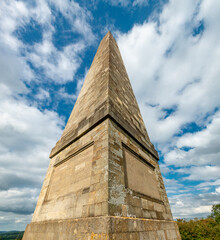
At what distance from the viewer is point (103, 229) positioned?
2189 mm

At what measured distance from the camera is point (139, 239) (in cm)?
263

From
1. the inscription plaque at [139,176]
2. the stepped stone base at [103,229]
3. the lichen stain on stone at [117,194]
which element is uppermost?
the inscription plaque at [139,176]

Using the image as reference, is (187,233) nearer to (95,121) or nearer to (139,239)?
(139,239)

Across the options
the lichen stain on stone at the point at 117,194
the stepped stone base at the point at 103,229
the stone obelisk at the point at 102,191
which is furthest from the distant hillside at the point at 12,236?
the lichen stain on stone at the point at 117,194

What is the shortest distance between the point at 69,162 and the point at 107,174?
2288 millimetres

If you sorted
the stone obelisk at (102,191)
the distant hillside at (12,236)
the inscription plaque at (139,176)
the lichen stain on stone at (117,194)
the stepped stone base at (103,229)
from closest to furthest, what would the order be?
the stepped stone base at (103,229), the stone obelisk at (102,191), the lichen stain on stone at (117,194), the inscription plaque at (139,176), the distant hillside at (12,236)

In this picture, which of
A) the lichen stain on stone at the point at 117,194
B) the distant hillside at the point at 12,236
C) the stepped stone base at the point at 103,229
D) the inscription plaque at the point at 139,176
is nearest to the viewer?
the stepped stone base at the point at 103,229

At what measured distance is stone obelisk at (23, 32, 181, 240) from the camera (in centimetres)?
255

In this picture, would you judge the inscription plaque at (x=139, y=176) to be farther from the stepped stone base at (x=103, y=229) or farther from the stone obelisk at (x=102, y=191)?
the stepped stone base at (x=103, y=229)

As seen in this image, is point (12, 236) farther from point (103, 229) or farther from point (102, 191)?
point (103, 229)

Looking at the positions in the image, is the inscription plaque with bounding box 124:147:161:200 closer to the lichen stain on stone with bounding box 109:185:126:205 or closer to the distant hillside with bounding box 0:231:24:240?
the lichen stain on stone with bounding box 109:185:126:205

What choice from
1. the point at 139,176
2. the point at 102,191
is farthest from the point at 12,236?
the point at 102,191

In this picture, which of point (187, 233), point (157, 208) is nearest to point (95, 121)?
point (157, 208)

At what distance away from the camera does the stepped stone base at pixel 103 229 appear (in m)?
2.23
